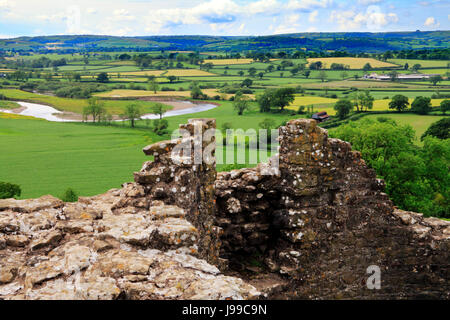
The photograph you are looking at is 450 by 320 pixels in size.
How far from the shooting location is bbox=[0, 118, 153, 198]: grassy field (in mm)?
43344

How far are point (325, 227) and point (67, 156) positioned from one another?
1896 inches

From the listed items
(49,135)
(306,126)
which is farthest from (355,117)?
(306,126)

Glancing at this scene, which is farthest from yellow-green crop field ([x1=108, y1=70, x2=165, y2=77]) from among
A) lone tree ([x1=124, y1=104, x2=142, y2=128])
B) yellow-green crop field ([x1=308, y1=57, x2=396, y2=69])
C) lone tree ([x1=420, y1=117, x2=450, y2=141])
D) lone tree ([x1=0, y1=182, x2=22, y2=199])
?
lone tree ([x1=420, y1=117, x2=450, y2=141])

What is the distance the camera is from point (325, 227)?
42.2ft

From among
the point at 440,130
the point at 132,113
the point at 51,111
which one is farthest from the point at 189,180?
the point at 51,111

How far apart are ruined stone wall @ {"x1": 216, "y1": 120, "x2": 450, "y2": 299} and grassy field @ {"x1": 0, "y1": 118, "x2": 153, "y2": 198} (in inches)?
1187

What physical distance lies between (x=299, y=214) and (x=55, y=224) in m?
7.41

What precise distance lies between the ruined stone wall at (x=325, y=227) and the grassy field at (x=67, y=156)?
30.2 meters

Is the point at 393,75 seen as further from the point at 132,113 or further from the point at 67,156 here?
the point at 67,156

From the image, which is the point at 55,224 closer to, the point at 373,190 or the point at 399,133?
the point at 373,190

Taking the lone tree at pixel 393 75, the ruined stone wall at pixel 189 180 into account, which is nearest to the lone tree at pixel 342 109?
the ruined stone wall at pixel 189 180

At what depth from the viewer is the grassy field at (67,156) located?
142 feet

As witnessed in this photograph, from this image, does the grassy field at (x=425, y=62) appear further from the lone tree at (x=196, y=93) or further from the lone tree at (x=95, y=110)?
the lone tree at (x=95, y=110)

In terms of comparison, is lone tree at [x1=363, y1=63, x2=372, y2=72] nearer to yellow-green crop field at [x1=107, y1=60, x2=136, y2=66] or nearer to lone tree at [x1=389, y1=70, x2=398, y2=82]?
lone tree at [x1=389, y1=70, x2=398, y2=82]
